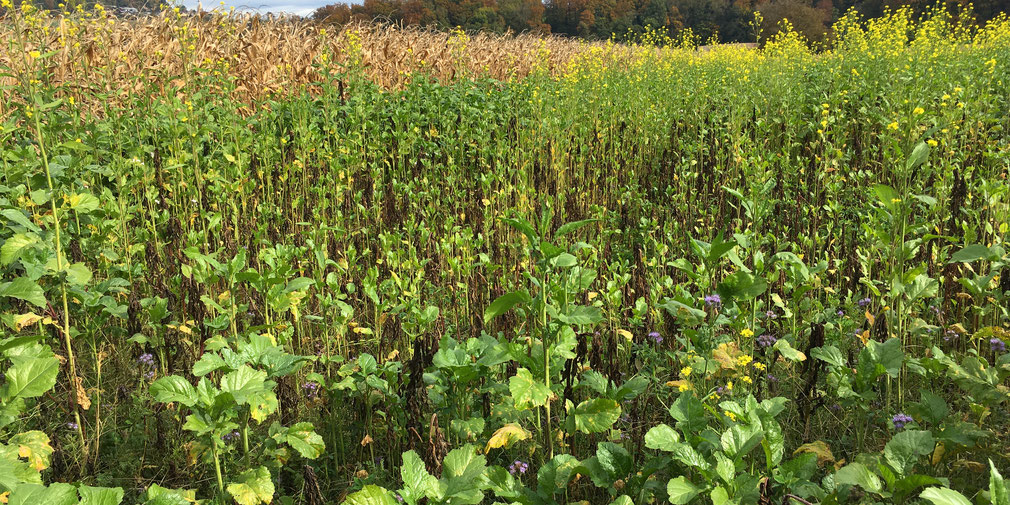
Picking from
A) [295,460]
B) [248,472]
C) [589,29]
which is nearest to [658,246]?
[295,460]

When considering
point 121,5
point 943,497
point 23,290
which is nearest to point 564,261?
point 943,497

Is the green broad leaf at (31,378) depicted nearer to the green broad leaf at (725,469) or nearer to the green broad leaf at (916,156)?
the green broad leaf at (725,469)

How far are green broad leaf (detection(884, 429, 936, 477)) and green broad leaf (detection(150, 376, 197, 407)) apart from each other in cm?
181

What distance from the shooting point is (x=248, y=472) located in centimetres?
194

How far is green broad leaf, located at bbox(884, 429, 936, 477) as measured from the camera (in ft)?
5.33

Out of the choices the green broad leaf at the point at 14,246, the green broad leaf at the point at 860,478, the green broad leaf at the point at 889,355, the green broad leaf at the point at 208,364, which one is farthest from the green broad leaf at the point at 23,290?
the green broad leaf at the point at 889,355

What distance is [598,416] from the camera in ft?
6.42

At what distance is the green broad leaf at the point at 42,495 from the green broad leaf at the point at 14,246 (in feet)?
4.27

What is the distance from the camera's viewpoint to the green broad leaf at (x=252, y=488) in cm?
184

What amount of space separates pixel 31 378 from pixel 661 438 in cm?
160

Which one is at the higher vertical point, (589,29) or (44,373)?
(589,29)

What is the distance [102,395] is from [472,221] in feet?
7.68

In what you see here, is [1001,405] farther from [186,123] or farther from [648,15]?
[648,15]

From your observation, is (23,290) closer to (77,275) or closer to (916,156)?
(77,275)
